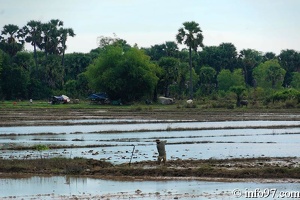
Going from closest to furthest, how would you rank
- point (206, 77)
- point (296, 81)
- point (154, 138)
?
point (154, 138) → point (206, 77) → point (296, 81)

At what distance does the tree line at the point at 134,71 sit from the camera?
74188 mm

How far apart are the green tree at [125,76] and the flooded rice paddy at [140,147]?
28450 millimetres

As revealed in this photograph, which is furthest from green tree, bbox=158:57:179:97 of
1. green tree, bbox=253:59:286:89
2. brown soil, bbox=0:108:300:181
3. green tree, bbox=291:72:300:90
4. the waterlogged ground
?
brown soil, bbox=0:108:300:181

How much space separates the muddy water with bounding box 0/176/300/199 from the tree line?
43.9 metres

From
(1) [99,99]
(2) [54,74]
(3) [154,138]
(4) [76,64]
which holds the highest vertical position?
(4) [76,64]

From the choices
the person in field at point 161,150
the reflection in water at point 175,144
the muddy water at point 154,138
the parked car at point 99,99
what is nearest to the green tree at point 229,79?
the parked car at point 99,99

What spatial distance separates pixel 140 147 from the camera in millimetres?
28109

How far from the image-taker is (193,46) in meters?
82.9

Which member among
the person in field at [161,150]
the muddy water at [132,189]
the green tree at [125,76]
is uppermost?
the green tree at [125,76]

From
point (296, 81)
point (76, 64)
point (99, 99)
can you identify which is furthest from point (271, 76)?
point (99, 99)

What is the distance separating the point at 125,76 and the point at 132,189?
57014 millimetres

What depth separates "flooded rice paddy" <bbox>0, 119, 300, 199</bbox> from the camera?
56.8 feet

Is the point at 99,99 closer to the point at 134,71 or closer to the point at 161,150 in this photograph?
the point at 134,71

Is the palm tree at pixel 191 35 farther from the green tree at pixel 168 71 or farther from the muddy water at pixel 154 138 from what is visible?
the muddy water at pixel 154 138
